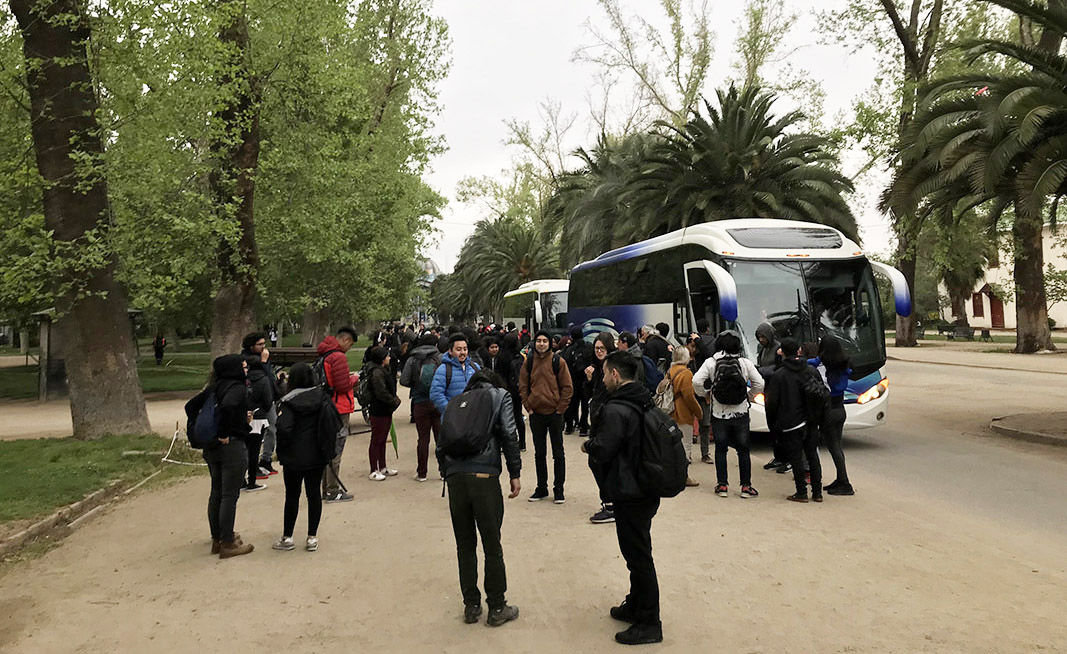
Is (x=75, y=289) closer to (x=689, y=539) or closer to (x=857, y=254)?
(x=689, y=539)

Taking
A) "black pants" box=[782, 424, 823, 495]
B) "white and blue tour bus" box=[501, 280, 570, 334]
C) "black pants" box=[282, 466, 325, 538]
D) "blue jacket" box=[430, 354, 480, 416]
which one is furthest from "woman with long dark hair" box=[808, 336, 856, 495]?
"white and blue tour bus" box=[501, 280, 570, 334]

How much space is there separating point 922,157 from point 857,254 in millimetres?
2217

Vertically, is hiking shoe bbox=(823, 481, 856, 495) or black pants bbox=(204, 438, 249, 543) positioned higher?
black pants bbox=(204, 438, 249, 543)

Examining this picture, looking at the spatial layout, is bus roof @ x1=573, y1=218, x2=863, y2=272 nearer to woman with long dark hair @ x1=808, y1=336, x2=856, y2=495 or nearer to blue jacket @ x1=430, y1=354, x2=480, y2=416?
woman with long dark hair @ x1=808, y1=336, x2=856, y2=495

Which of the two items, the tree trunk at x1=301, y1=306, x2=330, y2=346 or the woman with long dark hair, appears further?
the tree trunk at x1=301, y1=306, x2=330, y2=346

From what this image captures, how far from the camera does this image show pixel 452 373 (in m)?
8.01

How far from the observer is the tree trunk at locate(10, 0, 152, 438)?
11.6 m

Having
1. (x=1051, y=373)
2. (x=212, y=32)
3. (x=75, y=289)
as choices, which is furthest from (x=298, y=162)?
(x=1051, y=373)

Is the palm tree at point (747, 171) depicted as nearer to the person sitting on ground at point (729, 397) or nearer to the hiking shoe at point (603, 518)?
the person sitting on ground at point (729, 397)

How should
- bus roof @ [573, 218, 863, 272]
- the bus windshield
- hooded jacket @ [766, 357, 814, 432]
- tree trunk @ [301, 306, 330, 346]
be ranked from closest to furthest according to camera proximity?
hooded jacket @ [766, 357, 814, 432]
the bus windshield
bus roof @ [573, 218, 863, 272]
tree trunk @ [301, 306, 330, 346]

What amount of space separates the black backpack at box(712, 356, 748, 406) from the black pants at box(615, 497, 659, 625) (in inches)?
151

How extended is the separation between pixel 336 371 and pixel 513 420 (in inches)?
136

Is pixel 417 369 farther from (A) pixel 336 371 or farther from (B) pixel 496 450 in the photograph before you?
(B) pixel 496 450

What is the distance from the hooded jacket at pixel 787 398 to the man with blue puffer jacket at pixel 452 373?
2.90 meters
